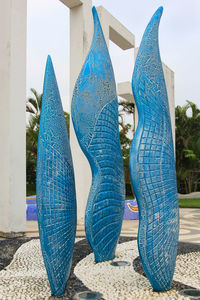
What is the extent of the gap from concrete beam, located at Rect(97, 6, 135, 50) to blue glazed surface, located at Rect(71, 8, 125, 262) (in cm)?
501

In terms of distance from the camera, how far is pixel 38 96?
18.3 metres

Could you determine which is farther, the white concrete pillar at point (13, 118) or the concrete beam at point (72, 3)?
the concrete beam at point (72, 3)

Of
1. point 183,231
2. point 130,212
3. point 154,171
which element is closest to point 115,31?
point 130,212

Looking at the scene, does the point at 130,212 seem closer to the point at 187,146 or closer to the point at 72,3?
the point at 72,3

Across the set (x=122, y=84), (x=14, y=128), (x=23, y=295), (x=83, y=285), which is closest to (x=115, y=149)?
(x=83, y=285)

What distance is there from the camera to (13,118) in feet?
22.4

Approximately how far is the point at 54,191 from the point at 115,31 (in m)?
8.04

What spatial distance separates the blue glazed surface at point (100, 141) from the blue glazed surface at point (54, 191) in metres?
0.64

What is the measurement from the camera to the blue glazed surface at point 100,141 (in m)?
4.27

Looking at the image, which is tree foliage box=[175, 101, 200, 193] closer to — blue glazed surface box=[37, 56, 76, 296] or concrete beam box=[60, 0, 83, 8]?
concrete beam box=[60, 0, 83, 8]

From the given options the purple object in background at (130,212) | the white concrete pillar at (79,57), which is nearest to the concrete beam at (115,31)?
the white concrete pillar at (79,57)

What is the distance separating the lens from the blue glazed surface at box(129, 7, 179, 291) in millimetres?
3273

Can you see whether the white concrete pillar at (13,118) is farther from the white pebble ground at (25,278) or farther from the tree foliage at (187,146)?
the tree foliage at (187,146)

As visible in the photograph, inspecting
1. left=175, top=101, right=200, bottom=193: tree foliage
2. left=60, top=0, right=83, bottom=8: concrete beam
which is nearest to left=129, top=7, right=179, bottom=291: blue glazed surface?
left=60, top=0, right=83, bottom=8: concrete beam
